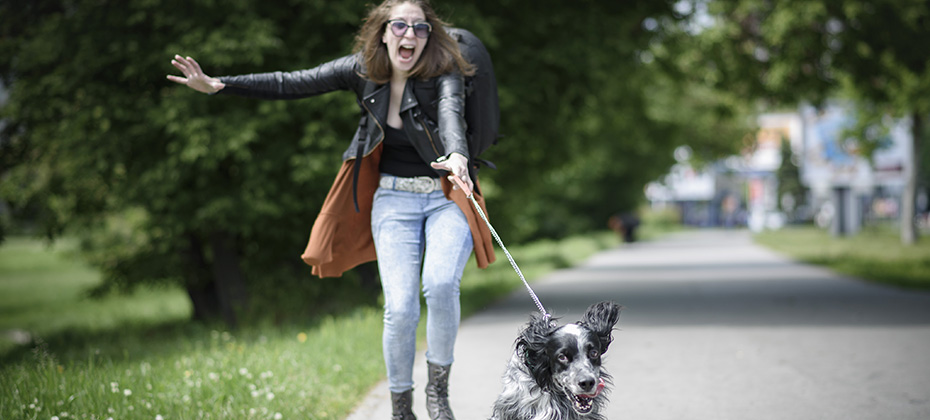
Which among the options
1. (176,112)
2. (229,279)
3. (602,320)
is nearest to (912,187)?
(229,279)

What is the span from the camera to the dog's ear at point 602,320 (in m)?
3.15

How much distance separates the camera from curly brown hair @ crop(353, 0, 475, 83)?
3.97 m

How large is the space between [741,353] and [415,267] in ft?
13.4

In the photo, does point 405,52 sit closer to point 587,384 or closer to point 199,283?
point 587,384

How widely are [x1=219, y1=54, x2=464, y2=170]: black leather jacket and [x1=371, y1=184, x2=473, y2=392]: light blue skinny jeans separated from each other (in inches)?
9.3

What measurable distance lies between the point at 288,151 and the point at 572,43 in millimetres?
3580

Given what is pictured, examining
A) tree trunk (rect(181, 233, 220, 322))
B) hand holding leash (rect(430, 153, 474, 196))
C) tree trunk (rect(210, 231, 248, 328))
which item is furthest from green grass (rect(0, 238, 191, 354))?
hand holding leash (rect(430, 153, 474, 196))

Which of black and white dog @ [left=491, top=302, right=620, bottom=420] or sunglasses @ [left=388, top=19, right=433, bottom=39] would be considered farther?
sunglasses @ [left=388, top=19, right=433, bottom=39]

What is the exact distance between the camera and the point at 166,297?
107 feet

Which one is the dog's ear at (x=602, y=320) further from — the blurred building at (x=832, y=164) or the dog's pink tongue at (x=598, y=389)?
the blurred building at (x=832, y=164)

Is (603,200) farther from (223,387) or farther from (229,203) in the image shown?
(223,387)

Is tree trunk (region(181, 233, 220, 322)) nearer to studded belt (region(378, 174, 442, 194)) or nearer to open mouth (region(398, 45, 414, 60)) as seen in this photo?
studded belt (region(378, 174, 442, 194))

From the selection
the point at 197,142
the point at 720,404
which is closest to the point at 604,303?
the point at 720,404

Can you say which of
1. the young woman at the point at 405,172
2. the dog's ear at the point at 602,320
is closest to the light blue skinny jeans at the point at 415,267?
the young woman at the point at 405,172
